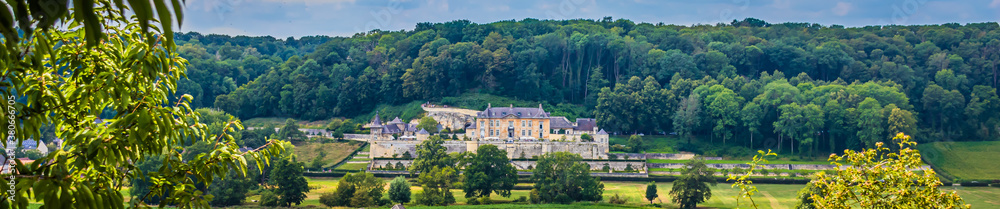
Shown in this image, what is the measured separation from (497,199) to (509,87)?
26787 mm

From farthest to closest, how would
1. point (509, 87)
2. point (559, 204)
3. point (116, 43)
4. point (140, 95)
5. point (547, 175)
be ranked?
point (509, 87) < point (547, 175) < point (559, 204) < point (116, 43) < point (140, 95)

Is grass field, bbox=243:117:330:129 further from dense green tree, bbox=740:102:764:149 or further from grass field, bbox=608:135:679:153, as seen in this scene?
dense green tree, bbox=740:102:764:149

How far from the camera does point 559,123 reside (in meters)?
52.6

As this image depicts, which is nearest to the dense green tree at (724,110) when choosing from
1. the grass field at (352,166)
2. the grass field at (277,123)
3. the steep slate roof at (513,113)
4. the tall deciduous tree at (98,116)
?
the steep slate roof at (513,113)

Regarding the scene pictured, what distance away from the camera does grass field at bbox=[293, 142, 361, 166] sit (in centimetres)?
4812

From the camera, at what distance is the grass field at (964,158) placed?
45.3 metres

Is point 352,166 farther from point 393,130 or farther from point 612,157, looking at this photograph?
point 612,157

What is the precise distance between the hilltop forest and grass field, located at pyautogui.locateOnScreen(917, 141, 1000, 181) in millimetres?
1920

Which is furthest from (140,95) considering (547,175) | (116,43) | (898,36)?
(898,36)

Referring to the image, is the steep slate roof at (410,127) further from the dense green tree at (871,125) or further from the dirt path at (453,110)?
the dense green tree at (871,125)

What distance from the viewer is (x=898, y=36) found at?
71375mm

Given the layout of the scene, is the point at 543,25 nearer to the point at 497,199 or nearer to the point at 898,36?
the point at 898,36

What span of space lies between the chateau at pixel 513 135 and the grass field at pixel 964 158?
852 inches

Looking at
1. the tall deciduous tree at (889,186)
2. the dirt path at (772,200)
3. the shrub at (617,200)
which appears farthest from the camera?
the shrub at (617,200)
